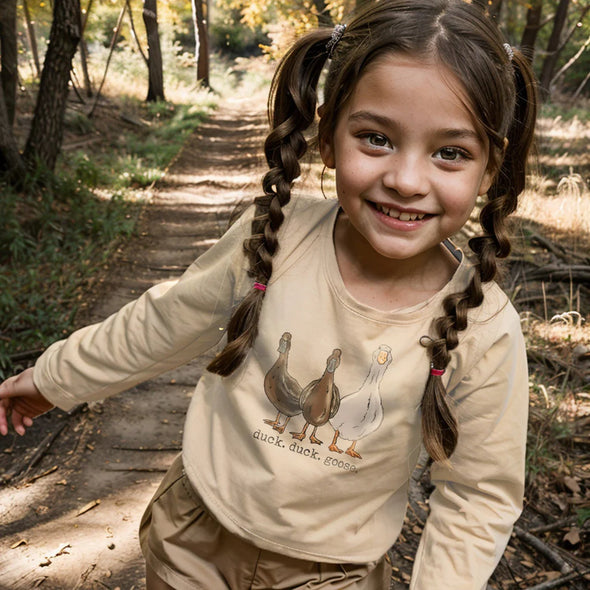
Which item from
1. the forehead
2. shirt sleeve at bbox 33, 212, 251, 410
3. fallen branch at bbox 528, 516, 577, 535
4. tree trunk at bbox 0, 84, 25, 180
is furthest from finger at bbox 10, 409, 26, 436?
tree trunk at bbox 0, 84, 25, 180

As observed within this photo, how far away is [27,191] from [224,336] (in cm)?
525

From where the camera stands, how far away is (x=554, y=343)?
4129 millimetres

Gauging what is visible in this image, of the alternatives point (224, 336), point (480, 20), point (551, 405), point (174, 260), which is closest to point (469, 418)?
point (224, 336)

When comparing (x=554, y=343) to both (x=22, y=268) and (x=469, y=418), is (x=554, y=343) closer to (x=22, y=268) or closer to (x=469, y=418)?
(x=469, y=418)

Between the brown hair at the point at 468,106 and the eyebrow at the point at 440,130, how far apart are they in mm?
26

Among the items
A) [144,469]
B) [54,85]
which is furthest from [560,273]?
[54,85]

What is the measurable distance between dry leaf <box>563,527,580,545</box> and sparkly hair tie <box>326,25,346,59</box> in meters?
2.23

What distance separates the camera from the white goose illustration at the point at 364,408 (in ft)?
4.32

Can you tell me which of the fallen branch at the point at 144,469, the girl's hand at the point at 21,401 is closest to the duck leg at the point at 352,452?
the girl's hand at the point at 21,401

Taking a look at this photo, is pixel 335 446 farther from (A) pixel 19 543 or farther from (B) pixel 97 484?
(B) pixel 97 484

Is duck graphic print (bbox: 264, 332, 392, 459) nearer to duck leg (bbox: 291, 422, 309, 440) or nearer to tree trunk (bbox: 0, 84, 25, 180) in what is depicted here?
duck leg (bbox: 291, 422, 309, 440)

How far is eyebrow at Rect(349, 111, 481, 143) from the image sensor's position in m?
1.18

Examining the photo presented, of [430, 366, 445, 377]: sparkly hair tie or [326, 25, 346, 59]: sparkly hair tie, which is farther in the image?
[326, 25, 346, 59]: sparkly hair tie

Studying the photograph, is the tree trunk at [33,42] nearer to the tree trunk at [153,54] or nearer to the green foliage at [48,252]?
the tree trunk at [153,54]
